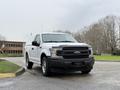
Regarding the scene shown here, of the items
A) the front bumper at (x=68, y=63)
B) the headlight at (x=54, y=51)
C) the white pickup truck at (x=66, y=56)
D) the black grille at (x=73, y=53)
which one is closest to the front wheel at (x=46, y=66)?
the white pickup truck at (x=66, y=56)

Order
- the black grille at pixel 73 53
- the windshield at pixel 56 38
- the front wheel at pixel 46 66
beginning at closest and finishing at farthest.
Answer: the black grille at pixel 73 53
the front wheel at pixel 46 66
the windshield at pixel 56 38

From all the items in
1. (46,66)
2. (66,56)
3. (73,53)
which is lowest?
(46,66)

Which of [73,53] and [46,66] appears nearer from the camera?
[73,53]

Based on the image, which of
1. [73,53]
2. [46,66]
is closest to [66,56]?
[73,53]

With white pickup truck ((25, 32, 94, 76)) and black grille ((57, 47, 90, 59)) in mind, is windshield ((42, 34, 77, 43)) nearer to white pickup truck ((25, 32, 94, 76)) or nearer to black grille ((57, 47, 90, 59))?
white pickup truck ((25, 32, 94, 76))

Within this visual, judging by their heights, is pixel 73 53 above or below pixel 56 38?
below

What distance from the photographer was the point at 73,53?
1183cm

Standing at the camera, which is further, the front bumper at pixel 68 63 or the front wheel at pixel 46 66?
the front wheel at pixel 46 66

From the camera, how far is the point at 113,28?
263 feet

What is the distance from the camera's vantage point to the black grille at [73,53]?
1174 cm

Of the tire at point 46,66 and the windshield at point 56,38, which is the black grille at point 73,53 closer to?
the tire at point 46,66

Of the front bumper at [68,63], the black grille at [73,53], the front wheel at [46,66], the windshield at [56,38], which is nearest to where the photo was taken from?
the front bumper at [68,63]

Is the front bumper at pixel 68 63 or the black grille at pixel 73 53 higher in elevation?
the black grille at pixel 73 53

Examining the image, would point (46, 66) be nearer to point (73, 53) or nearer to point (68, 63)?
point (68, 63)
